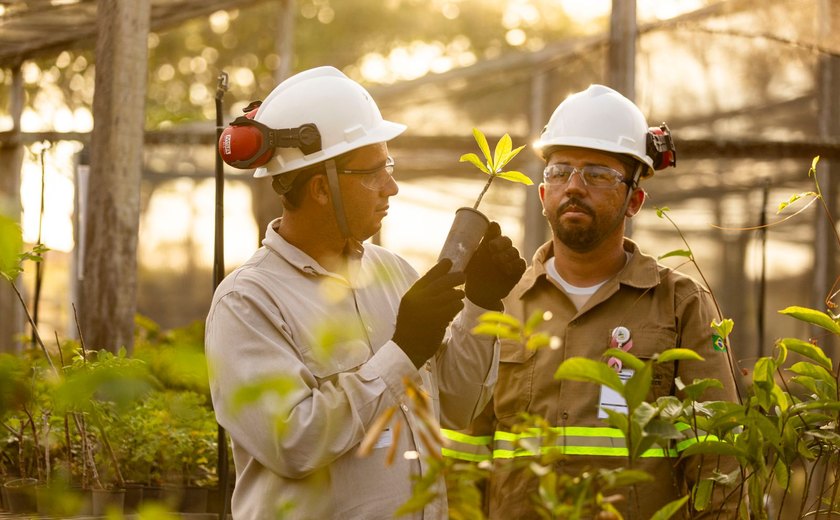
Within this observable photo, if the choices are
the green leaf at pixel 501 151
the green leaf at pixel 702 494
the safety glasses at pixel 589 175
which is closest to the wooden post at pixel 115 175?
the safety glasses at pixel 589 175

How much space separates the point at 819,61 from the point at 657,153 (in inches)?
208

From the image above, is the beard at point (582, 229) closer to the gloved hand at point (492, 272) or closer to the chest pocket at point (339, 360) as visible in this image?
the gloved hand at point (492, 272)

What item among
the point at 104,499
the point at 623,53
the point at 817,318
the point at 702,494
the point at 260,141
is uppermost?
the point at 623,53

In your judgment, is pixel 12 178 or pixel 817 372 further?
pixel 12 178

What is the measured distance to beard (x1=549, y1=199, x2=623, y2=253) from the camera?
3.44m

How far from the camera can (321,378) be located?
237 cm

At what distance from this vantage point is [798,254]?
8508mm

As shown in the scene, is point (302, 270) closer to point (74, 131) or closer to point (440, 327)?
point (440, 327)

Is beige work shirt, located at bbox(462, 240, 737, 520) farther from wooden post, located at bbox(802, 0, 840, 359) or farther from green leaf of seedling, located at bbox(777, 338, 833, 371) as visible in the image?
wooden post, located at bbox(802, 0, 840, 359)

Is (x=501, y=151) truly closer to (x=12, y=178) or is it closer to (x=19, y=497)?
(x=19, y=497)

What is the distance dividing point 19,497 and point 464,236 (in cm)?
209

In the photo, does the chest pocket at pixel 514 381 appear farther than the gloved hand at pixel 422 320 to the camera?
Yes

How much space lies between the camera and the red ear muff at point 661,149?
3650 millimetres

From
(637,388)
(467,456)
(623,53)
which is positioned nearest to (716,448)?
(637,388)
